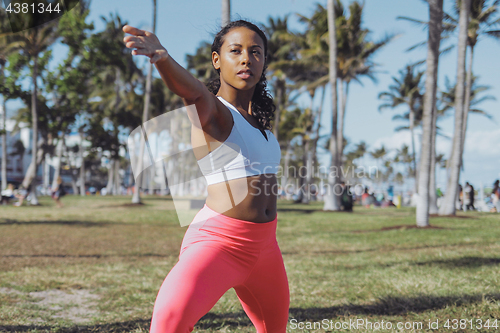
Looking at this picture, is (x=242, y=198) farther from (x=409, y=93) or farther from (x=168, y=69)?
(x=409, y=93)

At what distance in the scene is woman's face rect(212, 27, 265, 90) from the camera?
5.61 feet

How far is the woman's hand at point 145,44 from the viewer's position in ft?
3.92

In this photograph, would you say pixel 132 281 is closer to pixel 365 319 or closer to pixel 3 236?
pixel 365 319

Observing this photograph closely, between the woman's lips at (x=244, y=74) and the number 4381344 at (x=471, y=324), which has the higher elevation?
the woman's lips at (x=244, y=74)

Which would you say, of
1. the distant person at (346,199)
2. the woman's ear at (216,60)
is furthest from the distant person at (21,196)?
the woman's ear at (216,60)

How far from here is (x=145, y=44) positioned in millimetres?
1216

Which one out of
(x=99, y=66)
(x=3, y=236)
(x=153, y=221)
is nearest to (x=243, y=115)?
(x=3, y=236)

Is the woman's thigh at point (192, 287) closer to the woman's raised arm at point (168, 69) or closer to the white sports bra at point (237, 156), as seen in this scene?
the white sports bra at point (237, 156)

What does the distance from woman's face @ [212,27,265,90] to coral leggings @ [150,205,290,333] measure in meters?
0.57

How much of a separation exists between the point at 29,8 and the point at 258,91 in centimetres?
2224

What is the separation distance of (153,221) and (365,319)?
475 inches

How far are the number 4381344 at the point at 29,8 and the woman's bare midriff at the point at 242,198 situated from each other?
20.3m

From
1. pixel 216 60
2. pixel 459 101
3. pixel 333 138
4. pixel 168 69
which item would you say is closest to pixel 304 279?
pixel 216 60

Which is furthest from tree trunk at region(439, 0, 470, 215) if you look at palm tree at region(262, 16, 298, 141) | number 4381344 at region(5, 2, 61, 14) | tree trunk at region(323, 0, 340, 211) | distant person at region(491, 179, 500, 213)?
number 4381344 at region(5, 2, 61, 14)
